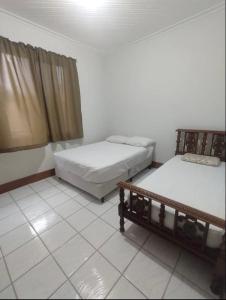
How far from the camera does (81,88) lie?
298 cm

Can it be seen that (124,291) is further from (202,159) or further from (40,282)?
(202,159)

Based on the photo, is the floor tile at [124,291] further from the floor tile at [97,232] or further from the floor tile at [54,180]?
the floor tile at [54,180]

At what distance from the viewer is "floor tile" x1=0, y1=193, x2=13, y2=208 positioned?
2.06m

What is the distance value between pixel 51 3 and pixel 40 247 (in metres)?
2.73

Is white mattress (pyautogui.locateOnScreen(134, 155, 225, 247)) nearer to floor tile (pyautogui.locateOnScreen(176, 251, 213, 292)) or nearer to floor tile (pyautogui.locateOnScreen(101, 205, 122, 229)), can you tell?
floor tile (pyautogui.locateOnScreen(176, 251, 213, 292))

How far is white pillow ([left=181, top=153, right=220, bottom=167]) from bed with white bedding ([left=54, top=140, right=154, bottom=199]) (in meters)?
0.95

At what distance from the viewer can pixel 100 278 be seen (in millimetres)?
1115

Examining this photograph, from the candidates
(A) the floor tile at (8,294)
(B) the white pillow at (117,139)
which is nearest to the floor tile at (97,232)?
(A) the floor tile at (8,294)

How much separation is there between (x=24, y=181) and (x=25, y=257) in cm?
147

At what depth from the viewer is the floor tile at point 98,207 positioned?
6.11ft

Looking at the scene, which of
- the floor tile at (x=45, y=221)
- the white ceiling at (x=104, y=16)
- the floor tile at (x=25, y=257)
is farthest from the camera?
the floor tile at (x=45, y=221)

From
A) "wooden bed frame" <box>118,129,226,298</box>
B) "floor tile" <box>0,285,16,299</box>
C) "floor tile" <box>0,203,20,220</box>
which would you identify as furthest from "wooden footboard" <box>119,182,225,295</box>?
"floor tile" <box>0,203,20,220</box>

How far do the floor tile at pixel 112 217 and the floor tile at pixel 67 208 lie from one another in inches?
15.4

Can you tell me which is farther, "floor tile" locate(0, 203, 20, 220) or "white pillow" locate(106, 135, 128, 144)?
"white pillow" locate(106, 135, 128, 144)
